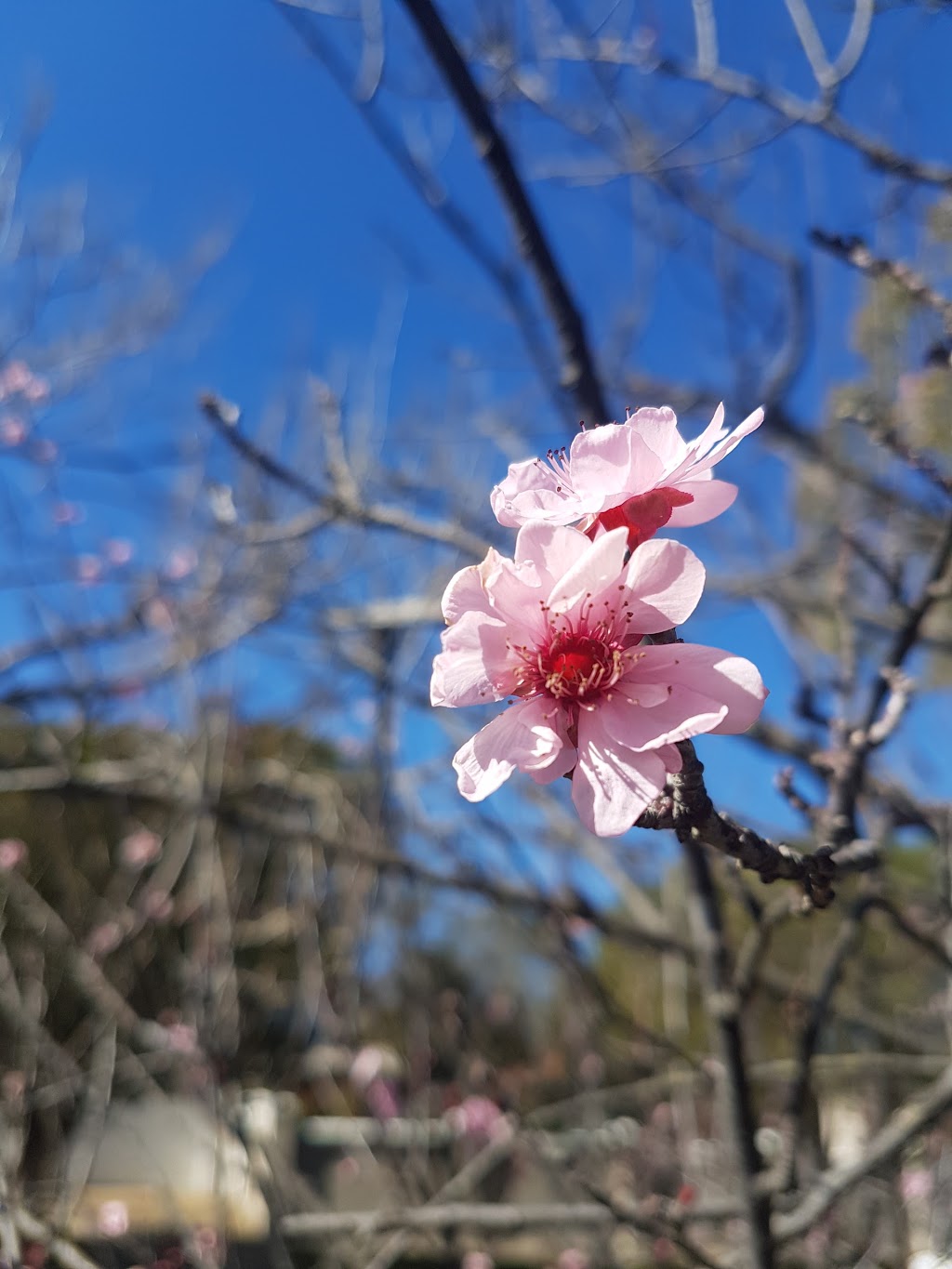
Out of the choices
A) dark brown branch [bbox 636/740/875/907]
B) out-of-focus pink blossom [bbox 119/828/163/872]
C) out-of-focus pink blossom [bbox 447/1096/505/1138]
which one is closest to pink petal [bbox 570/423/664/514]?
dark brown branch [bbox 636/740/875/907]

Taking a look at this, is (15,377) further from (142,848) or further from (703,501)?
(703,501)

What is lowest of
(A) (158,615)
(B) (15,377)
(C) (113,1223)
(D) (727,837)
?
(C) (113,1223)

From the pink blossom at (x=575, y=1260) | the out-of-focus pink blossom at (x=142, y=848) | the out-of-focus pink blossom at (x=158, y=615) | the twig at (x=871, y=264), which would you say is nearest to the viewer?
the twig at (x=871, y=264)

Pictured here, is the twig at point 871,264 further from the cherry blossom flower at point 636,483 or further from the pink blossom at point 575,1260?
the pink blossom at point 575,1260

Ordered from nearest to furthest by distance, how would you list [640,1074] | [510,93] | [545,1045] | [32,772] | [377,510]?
Result: [377,510] → [510,93] → [32,772] → [640,1074] → [545,1045]

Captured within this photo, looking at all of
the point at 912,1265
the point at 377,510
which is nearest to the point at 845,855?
the point at 377,510

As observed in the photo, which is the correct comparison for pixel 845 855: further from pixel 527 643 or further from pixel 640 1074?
pixel 640 1074

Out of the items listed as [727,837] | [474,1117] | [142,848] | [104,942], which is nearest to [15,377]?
[142,848]

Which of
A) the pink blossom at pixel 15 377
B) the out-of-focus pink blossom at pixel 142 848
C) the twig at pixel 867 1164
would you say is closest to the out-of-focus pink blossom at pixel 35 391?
the pink blossom at pixel 15 377
